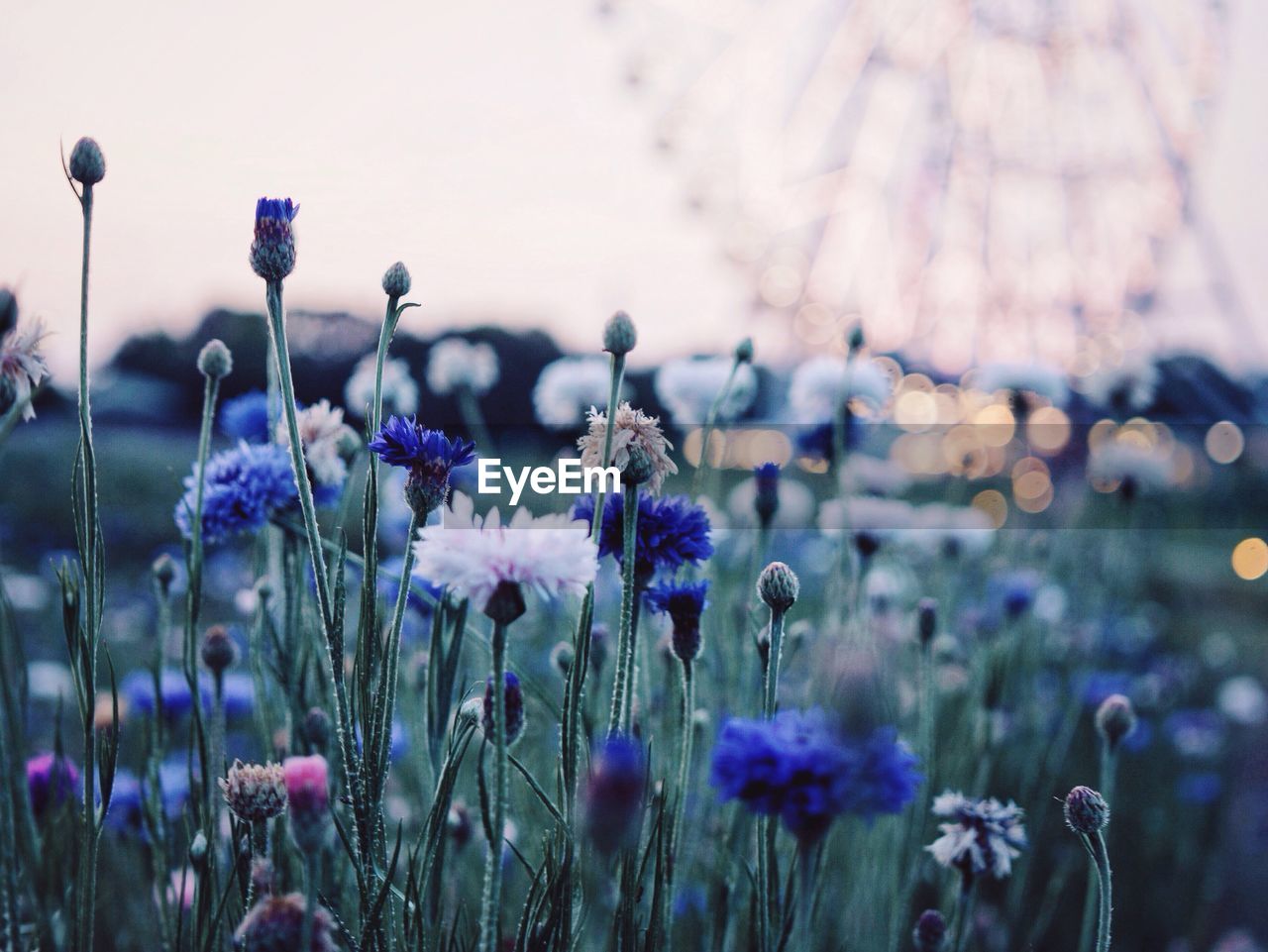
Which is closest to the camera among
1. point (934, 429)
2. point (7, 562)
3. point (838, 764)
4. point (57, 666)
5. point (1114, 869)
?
point (838, 764)

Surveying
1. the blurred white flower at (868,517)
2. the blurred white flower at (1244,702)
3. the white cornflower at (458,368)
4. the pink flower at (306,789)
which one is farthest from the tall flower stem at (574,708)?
the blurred white flower at (1244,702)

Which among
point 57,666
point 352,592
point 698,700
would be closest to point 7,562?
point 57,666

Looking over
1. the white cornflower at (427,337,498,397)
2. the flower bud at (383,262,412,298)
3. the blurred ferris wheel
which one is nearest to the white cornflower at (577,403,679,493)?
the flower bud at (383,262,412,298)

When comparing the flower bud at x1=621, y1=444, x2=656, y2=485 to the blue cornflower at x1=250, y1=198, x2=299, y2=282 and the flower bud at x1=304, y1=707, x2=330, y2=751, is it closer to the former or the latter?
the blue cornflower at x1=250, y1=198, x2=299, y2=282

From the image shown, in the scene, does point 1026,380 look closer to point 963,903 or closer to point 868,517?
point 868,517

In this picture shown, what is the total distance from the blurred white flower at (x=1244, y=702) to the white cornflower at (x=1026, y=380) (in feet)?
3.06

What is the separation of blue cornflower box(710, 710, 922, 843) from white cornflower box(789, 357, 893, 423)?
66 centimetres

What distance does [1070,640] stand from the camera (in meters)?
1.55

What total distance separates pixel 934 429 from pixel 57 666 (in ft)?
5.19

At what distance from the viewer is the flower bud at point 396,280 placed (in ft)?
1.55

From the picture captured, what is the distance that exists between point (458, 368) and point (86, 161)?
77 centimetres

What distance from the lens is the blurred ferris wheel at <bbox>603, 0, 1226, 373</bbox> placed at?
3.52 meters

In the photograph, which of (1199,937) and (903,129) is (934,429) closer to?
(1199,937)

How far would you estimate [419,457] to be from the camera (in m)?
0.45
